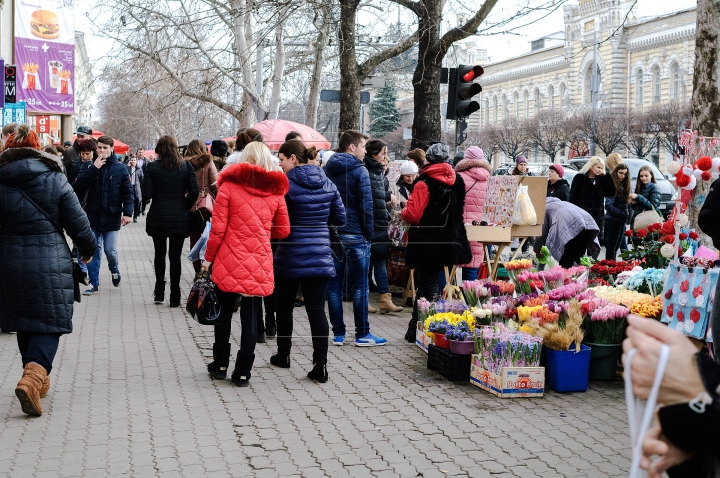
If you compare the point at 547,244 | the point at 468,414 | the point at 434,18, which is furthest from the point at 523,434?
the point at 434,18

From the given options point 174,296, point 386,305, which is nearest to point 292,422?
point 386,305

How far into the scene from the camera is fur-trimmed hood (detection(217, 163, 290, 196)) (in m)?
6.63

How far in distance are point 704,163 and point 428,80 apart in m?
7.51

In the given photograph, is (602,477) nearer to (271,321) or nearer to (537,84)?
(271,321)

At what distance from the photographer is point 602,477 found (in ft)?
16.3

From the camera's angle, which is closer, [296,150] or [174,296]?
[296,150]

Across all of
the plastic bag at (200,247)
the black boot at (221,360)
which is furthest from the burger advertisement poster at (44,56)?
the black boot at (221,360)

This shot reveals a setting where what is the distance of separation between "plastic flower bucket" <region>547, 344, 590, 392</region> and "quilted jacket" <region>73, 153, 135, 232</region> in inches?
248

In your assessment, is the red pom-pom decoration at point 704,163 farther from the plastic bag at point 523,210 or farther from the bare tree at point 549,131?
the bare tree at point 549,131

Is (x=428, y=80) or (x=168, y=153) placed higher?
(x=428, y=80)

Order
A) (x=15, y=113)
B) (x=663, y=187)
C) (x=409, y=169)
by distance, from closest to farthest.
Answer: (x=409, y=169) → (x=15, y=113) → (x=663, y=187)

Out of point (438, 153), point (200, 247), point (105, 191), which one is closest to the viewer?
point (438, 153)

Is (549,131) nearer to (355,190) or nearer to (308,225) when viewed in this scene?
(355,190)

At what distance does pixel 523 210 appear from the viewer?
1057cm
